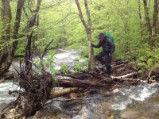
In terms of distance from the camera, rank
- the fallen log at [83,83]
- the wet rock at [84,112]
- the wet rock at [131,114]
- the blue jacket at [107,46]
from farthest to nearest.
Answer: the blue jacket at [107,46], the fallen log at [83,83], the wet rock at [84,112], the wet rock at [131,114]

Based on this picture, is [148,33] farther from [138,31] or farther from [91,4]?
[91,4]

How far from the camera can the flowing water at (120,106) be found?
290 inches

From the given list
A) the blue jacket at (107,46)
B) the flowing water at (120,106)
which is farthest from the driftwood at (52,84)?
the blue jacket at (107,46)

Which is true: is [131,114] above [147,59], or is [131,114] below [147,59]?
below

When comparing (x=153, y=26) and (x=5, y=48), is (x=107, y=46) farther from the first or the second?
(x=5, y=48)

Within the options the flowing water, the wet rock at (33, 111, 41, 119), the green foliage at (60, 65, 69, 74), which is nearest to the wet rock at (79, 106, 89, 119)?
the flowing water

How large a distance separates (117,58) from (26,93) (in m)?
8.29

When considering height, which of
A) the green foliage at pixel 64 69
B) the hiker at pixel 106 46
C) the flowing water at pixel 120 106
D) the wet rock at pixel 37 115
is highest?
the hiker at pixel 106 46

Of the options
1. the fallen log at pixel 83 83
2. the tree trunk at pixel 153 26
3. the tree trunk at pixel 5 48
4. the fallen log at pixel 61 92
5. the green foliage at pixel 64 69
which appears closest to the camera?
the fallen log at pixel 61 92

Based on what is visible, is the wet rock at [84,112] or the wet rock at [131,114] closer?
the wet rock at [131,114]

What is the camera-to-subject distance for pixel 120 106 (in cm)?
813

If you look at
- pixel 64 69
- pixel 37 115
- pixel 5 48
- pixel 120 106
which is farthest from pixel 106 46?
pixel 5 48

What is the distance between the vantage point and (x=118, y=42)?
14547mm

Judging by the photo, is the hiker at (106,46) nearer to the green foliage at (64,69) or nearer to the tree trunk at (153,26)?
the green foliage at (64,69)
